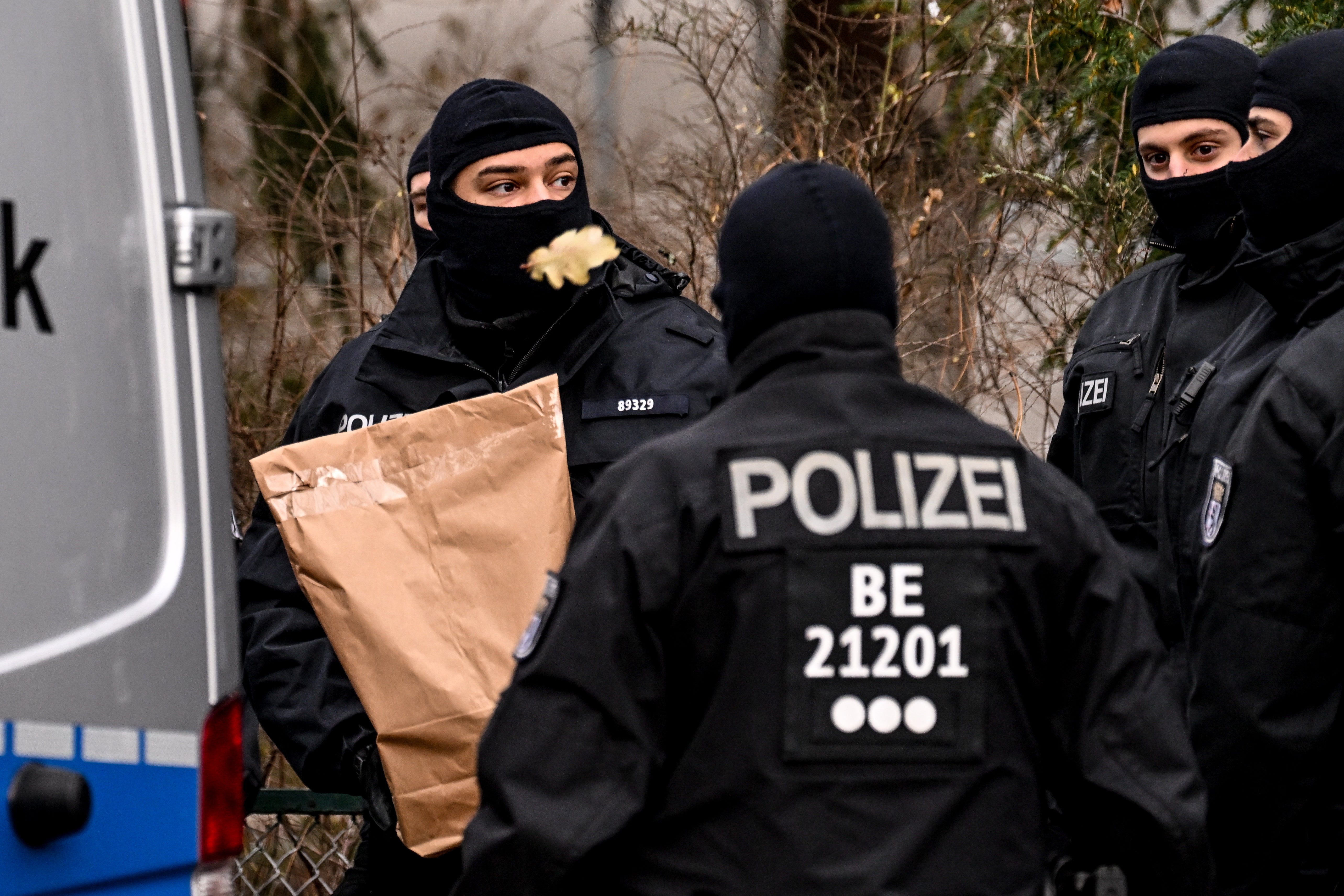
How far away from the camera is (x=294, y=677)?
2979 millimetres

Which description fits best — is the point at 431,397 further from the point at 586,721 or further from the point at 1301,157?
the point at 1301,157

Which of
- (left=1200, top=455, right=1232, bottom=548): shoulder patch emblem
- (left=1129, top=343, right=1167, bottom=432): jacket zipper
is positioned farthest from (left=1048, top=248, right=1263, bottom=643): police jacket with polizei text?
(left=1200, top=455, right=1232, bottom=548): shoulder patch emblem

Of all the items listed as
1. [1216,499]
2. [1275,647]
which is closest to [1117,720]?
[1275,647]

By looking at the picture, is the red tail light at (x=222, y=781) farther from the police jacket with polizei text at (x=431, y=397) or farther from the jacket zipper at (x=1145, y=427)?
the jacket zipper at (x=1145, y=427)

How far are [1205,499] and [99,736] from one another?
1.94 metres

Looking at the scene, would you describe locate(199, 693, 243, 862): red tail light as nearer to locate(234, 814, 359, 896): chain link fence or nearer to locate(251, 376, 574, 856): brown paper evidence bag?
locate(251, 376, 574, 856): brown paper evidence bag

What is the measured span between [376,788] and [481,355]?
2.87 ft

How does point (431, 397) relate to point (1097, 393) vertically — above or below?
above

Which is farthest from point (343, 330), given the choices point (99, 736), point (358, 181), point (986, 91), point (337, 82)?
point (99, 736)

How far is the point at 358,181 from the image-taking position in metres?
5.93

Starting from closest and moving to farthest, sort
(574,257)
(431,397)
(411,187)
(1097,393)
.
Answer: (574,257), (431,397), (1097,393), (411,187)

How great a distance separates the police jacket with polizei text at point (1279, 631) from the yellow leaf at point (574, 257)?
3.75 ft

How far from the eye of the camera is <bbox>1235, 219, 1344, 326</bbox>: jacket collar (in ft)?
9.50

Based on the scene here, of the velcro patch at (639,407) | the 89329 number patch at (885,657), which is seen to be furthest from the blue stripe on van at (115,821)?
the velcro patch at (639,407)
